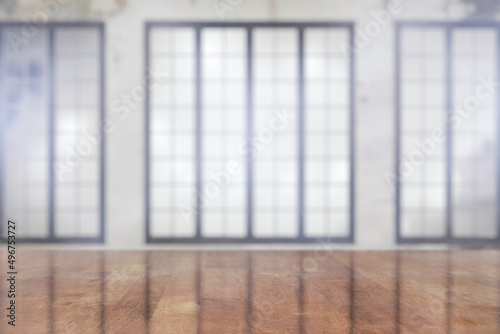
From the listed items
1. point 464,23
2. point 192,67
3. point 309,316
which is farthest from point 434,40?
point 309,316

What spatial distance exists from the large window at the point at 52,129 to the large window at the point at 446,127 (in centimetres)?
414

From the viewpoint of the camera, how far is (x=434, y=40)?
247 inches

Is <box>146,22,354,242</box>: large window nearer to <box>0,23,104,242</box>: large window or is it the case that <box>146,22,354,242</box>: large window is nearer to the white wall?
the white wall

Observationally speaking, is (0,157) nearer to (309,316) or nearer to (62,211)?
(62,211)

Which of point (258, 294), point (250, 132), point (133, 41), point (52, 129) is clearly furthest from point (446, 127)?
point (52, 129)

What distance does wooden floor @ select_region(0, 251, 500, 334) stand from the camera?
1.70 metres

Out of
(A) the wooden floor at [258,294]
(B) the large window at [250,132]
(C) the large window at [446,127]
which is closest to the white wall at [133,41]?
(B) the large window at [250,132]

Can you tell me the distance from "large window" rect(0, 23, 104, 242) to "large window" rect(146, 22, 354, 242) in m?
0.77

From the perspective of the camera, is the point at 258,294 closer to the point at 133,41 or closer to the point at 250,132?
the point at 250,132

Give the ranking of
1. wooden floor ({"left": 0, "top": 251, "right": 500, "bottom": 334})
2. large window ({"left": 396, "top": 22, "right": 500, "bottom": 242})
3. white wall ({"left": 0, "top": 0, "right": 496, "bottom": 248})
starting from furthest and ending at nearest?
large window ({"left": 396, "top": 22, "right": 500, "bottom": 242})
white wall ({"left": 0, "top": 0, "right": 496, "bottom": 248})
wooden floor ({"left": 0, "top": 251, "right": 500, "bottom": 334})

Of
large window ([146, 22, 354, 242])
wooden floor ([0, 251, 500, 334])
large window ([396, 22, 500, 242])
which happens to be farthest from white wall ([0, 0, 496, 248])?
wooden floor ([0, 251, 500, 334])

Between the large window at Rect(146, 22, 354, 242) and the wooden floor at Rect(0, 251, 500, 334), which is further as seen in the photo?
the large window at Rect(146, 22, 354, 242)

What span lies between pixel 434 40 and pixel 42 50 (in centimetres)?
531

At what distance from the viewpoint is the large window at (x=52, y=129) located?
6.16m
